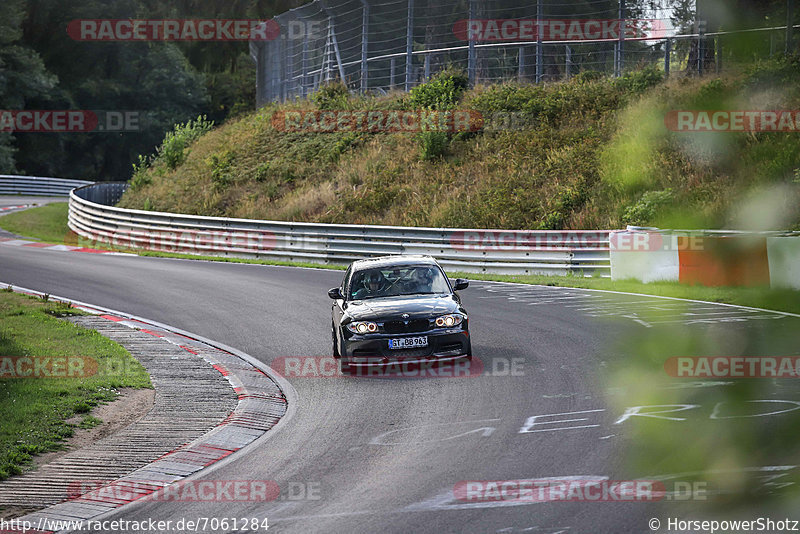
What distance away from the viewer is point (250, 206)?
1334 inches

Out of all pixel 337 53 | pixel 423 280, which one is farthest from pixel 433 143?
pixel 423 280

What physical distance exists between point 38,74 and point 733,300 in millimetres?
52823

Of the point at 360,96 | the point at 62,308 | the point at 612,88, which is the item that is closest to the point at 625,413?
the point at 62,308

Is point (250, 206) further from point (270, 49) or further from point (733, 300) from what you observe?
point (733, 300)

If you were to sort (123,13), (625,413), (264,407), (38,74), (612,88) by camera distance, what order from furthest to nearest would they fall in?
(123,13) → (38,74) → (612,88) → (264,407) → (625,413)

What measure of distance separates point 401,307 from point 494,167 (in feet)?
62.4

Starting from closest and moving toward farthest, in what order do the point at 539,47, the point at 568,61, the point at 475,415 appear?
the point at 475,415, the point at 539,47, the point at 568,61

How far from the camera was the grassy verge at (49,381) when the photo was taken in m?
9.02

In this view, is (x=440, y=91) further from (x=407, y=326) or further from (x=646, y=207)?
(x=407, y=326)

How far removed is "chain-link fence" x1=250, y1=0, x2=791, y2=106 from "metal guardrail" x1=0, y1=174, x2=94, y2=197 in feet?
77.1

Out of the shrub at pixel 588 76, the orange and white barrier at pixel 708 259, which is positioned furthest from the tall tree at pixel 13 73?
the orange and white barrier at pixel 708 259

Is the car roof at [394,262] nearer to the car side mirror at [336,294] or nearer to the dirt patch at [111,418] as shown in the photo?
the car side mirror at [336,294]

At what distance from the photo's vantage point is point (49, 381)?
11375mm

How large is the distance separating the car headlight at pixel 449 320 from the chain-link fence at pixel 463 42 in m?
16.6
